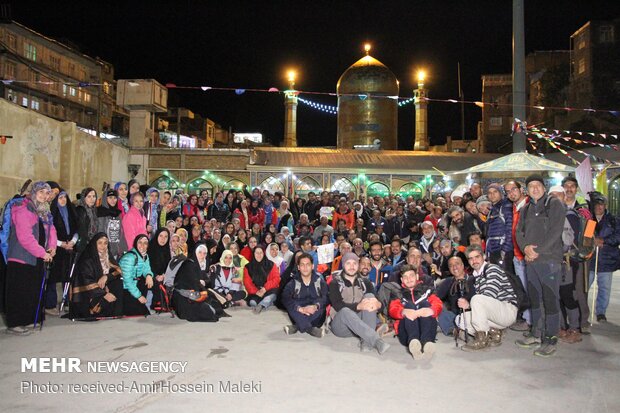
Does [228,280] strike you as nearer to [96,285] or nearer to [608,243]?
[96,285]

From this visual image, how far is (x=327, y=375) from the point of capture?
4.28 metres

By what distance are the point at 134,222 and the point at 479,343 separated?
18.1 ft

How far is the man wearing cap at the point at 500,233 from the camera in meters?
6.04

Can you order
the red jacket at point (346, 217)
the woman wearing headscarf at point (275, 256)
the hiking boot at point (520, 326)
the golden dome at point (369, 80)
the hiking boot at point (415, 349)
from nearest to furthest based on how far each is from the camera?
1. the hiking boot at point (415, 349)
2. the hiking boot at point (520, 326)
3. the woman wearing headscarf at point (275, 256)
4. the red jacket at point (346, 217)
5. the golden dome at point (369, 80)

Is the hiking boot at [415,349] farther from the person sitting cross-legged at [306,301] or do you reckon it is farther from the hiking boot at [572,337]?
the hiking boot at [572,337]

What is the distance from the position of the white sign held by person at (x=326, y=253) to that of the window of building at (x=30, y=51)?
1657 inches

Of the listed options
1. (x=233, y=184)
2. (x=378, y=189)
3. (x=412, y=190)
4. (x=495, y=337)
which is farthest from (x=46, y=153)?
(x=412, y=190)

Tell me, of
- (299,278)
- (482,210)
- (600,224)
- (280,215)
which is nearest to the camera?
(299,278)

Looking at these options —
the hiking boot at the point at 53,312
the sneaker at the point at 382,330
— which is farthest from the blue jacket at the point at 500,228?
the hiking boot at the point at 53,312

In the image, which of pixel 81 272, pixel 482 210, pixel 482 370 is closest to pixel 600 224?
pixel 482 210

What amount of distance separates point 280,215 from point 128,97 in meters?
10.3

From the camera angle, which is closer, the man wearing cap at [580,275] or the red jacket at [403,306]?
the red jacket at [403,306]

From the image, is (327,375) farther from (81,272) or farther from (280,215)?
(280,215)

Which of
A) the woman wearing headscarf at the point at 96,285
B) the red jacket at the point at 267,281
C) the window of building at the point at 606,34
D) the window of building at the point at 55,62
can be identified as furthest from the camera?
the window of building at the point at 55,62
